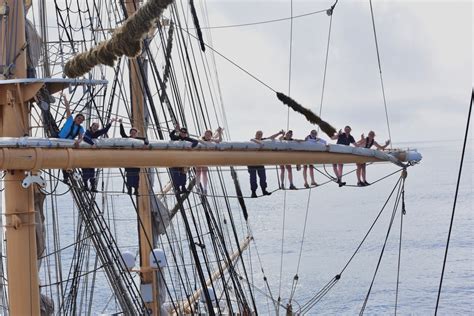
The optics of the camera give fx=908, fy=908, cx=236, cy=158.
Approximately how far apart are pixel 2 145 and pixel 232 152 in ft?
9.12

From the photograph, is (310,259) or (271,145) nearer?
(271,145)

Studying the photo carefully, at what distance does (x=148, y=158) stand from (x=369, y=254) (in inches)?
1229

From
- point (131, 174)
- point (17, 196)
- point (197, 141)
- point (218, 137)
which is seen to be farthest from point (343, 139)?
point (17, 196)

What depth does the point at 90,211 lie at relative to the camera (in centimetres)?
1097

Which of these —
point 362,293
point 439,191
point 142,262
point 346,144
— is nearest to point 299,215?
point 439,191

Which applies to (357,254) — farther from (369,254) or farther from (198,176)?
(198,176)

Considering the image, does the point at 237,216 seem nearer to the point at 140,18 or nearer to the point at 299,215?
the point at 299,215

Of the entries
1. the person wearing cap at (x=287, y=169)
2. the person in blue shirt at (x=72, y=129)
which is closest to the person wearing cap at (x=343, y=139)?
the person wearing cap at (x=287, y=169)

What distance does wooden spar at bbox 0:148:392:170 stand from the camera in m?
9.12

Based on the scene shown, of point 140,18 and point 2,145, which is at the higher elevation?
point 140,18

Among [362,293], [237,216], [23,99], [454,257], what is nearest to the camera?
[23,99]

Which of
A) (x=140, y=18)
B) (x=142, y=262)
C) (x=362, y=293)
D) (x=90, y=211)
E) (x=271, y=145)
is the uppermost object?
(x=140, y=18)

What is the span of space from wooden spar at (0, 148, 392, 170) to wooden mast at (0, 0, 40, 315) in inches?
10.9

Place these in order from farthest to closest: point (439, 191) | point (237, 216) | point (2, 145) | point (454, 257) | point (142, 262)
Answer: point (439, 191) → point (237, 216) → point (454, 257) → point (142, 262) → point (2, 145)
